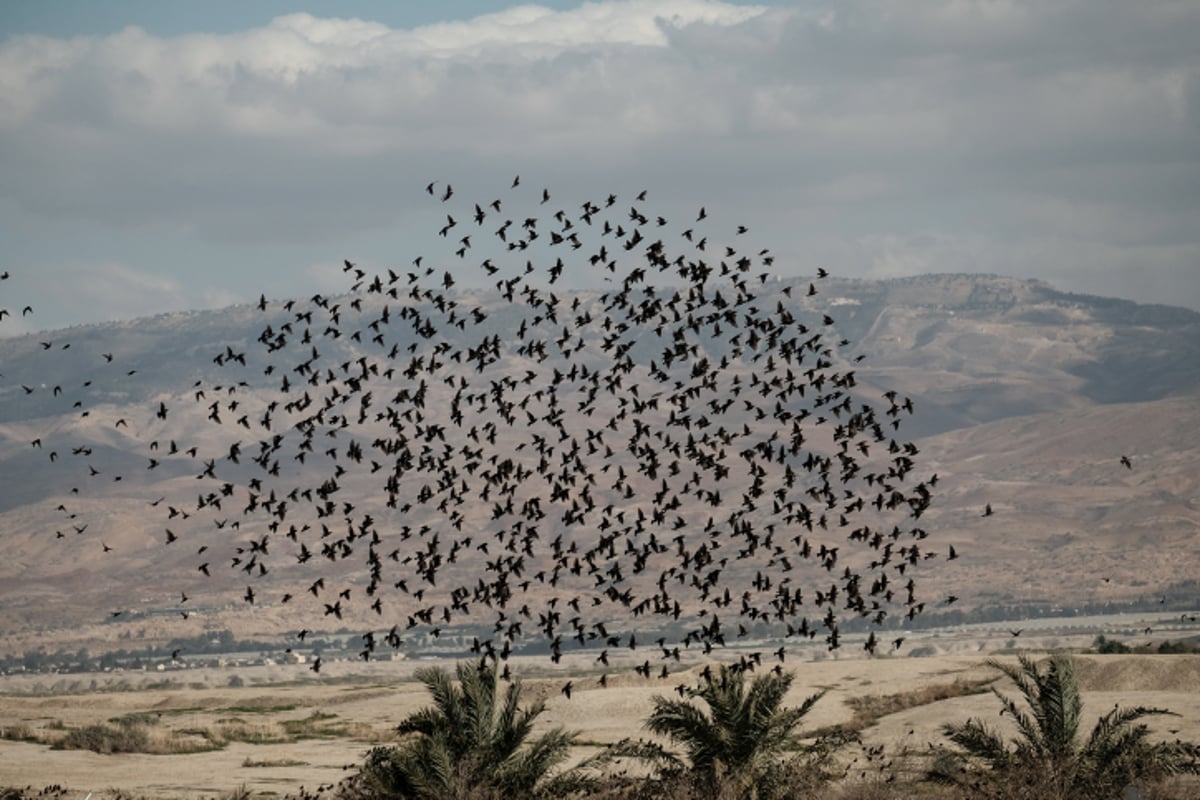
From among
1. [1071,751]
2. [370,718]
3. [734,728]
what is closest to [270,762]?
[370,718]

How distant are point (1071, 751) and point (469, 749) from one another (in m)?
13.2

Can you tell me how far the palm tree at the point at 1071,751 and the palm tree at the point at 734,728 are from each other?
398cm

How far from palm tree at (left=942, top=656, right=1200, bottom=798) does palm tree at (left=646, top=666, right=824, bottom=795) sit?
157 inches

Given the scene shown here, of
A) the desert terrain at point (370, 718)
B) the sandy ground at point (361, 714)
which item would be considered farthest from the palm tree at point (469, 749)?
the sandy ground at point (361, 714)

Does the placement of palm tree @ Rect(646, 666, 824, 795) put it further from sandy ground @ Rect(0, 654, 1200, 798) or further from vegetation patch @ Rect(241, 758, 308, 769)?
vegetation patch @ Rect(241, 758, 308, 769)

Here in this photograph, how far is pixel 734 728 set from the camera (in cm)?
3625

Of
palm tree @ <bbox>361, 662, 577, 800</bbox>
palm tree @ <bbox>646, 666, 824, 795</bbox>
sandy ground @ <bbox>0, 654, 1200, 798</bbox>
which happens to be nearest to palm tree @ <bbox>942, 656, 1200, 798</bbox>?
palm tree @ <bbox>646, 666, 824, 795</bbox>

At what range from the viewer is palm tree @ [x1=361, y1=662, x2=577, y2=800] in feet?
114

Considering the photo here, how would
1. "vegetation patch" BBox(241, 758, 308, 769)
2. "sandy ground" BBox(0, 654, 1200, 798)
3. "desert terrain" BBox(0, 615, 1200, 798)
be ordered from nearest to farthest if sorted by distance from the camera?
"desert terrain" BBox(0, 615, 1200, 798)
"sandy ground" BBox(0, 654, 1200, 798)
"vegetation patch" BBox(241, 758, 308, 769)

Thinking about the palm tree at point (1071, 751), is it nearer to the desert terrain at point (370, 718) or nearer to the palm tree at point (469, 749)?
the desert terrain at point (370, 718)

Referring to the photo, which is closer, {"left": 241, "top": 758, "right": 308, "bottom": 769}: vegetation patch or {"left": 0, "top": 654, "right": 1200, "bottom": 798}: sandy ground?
{"left": 0, "top": 654, "right": 1200, "bottom": 798}: sandy ground

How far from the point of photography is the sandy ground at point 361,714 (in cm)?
4972

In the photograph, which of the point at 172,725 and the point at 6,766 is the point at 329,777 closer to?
the point at 6,766

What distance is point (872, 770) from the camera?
42.8 m
